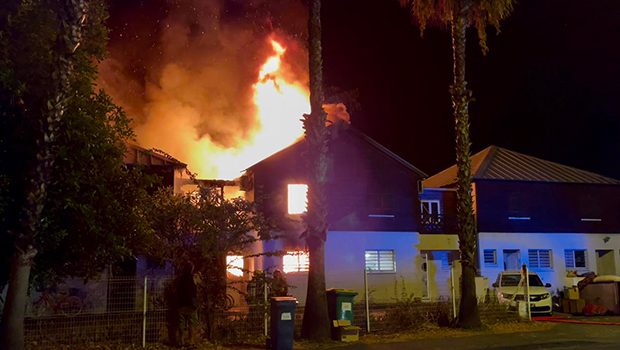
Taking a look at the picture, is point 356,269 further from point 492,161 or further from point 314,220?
point 314,220

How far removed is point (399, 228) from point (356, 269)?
3327 mm

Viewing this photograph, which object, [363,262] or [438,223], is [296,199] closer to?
[363,262]

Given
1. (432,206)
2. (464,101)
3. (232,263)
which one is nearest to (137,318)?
(232,263)

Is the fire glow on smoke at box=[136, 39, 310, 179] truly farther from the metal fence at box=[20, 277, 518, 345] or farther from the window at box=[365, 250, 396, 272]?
the metal fence at box=[20, 277, 518, 345]

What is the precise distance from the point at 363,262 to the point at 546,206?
446 inches

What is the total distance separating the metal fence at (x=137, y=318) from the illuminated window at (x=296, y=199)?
11.8 metres

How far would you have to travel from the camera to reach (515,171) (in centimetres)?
3284

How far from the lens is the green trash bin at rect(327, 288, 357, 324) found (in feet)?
48.3

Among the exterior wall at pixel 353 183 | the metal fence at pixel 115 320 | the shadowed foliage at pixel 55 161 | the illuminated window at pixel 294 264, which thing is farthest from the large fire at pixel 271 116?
the shadowed foliage at pixel 55 161

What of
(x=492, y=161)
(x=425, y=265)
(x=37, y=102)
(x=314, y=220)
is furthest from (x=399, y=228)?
(x=37, y=102)

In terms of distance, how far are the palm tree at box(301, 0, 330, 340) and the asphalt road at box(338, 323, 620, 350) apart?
121cm

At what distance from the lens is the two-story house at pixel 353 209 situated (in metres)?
27.2

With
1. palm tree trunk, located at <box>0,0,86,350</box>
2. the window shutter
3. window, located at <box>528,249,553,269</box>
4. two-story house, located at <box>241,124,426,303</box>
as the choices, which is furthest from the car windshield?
palm tree trunk, located at <box>0,0,86,350</box>

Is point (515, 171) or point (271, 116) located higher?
point (271, 116)
